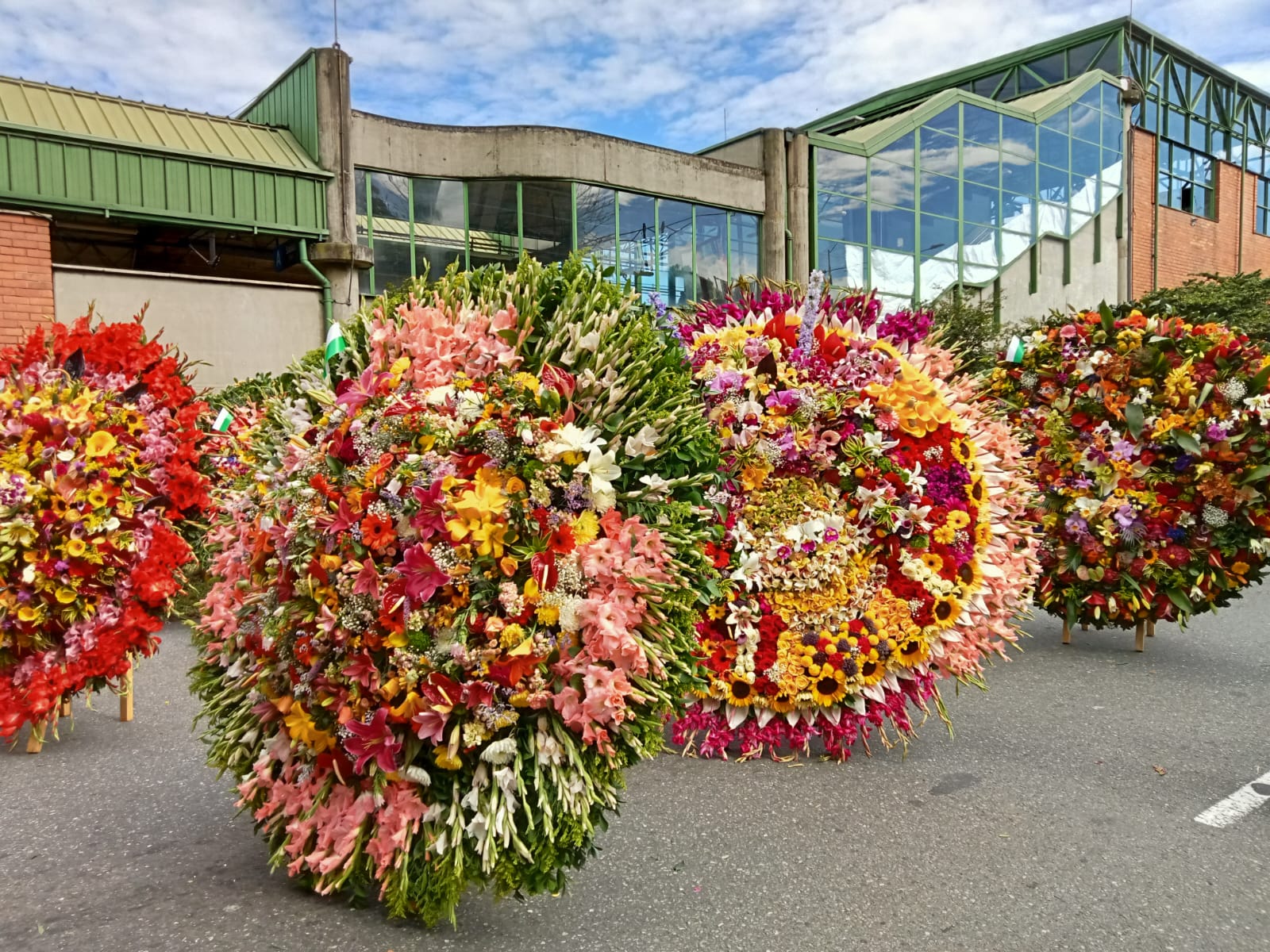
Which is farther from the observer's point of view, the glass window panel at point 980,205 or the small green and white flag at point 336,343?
the glass window panel at point 980,205

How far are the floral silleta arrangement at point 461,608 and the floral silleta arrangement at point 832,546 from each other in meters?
1.13

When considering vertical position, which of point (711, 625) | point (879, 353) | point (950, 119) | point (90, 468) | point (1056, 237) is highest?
point (950, 119)

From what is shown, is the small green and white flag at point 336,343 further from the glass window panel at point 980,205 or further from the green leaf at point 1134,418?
Result: the glass window panel at point 980,205

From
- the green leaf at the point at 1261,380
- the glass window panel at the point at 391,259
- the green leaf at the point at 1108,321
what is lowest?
the green leaf at the point at 1261,380

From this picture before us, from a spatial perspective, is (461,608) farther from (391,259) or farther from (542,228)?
(542,228)

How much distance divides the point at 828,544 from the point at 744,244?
14776 millimetres

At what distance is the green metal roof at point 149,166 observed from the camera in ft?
35.0

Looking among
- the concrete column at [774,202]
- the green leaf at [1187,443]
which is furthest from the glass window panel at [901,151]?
the green leaf at [1187,443]

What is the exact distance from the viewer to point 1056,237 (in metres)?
22.5

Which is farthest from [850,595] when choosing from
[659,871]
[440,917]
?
[440,917]

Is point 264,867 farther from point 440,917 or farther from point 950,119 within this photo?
point 950,119

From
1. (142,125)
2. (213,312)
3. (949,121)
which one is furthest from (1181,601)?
(949,121)

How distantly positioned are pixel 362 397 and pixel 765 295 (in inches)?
88.9

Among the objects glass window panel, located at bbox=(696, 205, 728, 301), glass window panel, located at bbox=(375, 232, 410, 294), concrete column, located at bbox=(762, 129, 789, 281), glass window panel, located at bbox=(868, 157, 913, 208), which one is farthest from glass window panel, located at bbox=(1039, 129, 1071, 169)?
glass window panel, located at bbox=(375, 232, 410, 294)
